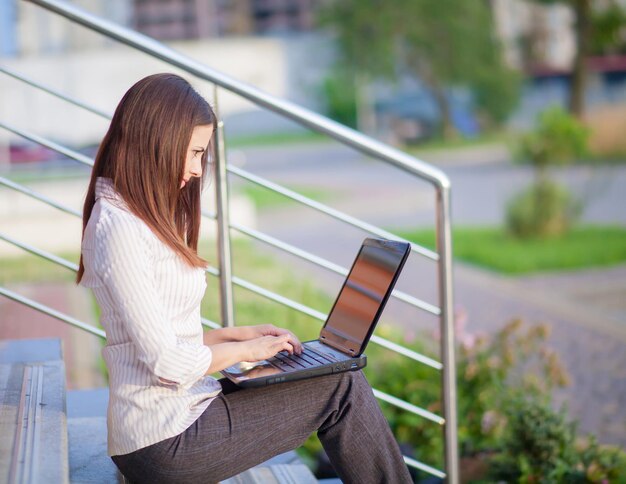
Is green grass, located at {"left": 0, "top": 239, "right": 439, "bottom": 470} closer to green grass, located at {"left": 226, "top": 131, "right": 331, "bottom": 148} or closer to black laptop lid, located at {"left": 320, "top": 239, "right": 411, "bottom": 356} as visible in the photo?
black laptop lid, located at {"left": 320, "top": 239, "right": 411, "bottom": 356}

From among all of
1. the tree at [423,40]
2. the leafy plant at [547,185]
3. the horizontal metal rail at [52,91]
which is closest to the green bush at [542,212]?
→ the leafy plant at [547,185]

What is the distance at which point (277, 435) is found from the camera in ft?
7.06

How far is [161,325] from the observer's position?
1.92 m

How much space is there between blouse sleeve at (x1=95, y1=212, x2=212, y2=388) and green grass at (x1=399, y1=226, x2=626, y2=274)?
26.2ft

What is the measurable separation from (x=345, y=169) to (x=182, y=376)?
21.5m

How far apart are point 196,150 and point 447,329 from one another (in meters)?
1.11

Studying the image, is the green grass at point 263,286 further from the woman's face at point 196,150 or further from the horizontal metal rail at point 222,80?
the woman's face at point 196,150

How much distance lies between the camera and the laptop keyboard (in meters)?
2.15

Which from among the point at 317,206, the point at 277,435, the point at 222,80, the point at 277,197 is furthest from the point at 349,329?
the point at 277,197

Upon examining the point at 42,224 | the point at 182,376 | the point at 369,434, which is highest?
the point at 182,376

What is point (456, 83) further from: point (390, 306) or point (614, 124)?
point (390, 306)

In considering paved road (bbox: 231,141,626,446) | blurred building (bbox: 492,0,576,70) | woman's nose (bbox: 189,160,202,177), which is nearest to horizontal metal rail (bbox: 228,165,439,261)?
woman's nose (bbox: 189,160,202,177)

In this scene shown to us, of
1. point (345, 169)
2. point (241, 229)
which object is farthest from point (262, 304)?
point (345, 169)

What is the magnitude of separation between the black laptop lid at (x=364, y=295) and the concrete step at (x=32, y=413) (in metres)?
0.70
